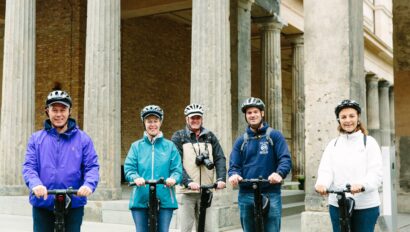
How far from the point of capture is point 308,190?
859cm

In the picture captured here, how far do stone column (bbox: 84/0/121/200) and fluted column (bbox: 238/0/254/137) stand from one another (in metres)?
5.32

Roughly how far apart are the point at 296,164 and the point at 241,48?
710cm

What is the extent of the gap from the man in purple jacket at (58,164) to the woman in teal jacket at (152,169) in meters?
0.74

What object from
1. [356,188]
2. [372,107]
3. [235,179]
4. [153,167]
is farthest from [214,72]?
[372,107]

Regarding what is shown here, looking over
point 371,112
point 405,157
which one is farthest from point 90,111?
point 371,112

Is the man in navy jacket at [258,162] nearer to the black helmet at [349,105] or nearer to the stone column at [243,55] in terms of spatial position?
the black helmet at [349,105]

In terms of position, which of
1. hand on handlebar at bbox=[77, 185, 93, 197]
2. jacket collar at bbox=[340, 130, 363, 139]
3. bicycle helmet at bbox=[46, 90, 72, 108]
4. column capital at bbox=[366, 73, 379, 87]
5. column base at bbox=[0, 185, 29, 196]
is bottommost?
column base at bbox=[0, 185, 29, 196]

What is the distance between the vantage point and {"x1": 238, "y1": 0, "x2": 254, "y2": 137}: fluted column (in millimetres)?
17234

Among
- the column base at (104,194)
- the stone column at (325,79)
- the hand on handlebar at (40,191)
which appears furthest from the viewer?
the column base at (104,194)

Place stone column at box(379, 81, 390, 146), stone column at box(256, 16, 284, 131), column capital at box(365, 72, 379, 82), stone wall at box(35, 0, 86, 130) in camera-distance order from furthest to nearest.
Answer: stone column at box(379, 81, 390, 146) < column capital at box(365, 72, 379, 82) < stone wall at box(35, 0, 86, 130) < stone column at box(256, 16, 284, 131)

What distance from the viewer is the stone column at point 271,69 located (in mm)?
19266

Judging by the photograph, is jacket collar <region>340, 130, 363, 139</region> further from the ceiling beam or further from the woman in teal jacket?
the ceiling beam

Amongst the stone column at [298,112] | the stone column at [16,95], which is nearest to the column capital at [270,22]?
the stone column at [298,112]

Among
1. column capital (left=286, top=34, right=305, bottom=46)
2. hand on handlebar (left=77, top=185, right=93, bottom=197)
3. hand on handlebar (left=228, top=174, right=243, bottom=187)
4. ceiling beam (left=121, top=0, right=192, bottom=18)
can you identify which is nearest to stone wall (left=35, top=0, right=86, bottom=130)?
ceiling beam (left=121, top=0, right=192, bottom=18)
